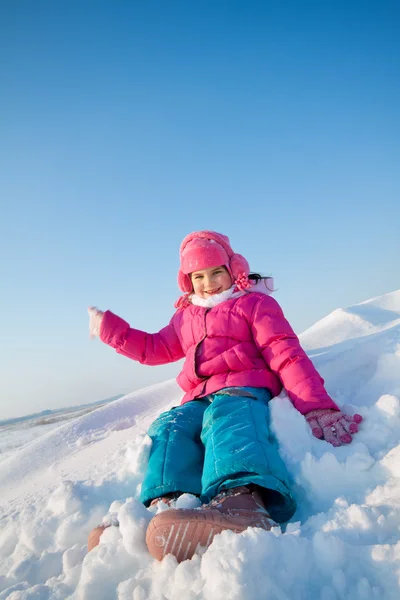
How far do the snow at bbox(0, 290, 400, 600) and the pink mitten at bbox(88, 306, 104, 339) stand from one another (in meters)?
0.68

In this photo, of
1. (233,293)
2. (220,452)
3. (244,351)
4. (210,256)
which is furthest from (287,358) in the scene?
(210,256)

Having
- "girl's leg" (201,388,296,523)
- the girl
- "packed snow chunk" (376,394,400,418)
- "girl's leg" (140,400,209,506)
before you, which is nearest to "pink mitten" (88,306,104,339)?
the girl

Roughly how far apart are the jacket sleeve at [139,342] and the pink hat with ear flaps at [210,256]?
443 mm

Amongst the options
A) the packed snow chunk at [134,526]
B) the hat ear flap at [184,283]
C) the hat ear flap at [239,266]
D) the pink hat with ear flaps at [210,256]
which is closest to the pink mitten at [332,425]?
the packed snow chunk at [134,526]

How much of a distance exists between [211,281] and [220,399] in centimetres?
87

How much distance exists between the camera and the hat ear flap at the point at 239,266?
231cm

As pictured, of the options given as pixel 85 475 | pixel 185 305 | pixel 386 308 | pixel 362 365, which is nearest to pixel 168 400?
pixel 185 305

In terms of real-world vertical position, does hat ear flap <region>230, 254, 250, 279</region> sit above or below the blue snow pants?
above

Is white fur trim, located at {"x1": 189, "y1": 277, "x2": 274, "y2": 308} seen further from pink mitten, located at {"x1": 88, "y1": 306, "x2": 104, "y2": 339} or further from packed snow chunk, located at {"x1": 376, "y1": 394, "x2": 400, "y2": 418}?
packed snow chunk, located at {"x1": 376, "y1": 394, "x2": 400, "y2": 418}

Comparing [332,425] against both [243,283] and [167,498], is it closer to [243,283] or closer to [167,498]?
[167,498]

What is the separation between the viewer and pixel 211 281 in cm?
230

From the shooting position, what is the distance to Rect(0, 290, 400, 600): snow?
76 centimetres

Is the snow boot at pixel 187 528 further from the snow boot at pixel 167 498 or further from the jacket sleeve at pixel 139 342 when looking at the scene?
the jacket sleeve at pixel 139 342

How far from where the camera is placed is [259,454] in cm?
124
